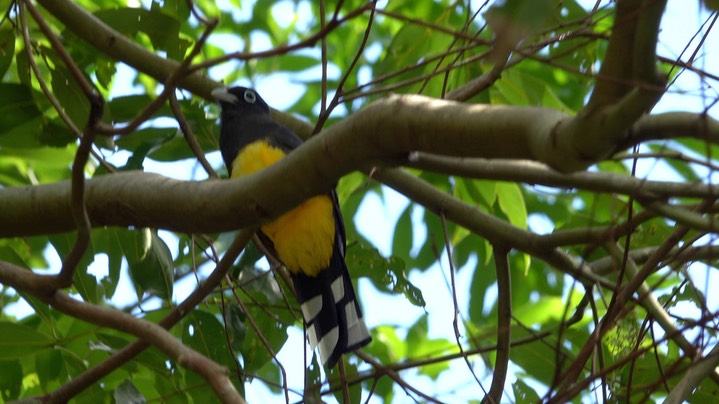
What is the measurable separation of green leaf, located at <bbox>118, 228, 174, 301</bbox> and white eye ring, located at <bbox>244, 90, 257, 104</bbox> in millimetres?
1423

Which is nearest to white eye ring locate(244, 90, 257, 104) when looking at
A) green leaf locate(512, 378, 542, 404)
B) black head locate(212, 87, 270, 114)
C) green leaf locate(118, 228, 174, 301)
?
black head locate(212, 87, 270, 114)

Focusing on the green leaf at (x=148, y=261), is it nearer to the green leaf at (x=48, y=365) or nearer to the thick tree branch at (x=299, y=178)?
the green leaf at (x=48, y=365)

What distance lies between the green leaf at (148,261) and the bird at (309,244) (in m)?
0.64

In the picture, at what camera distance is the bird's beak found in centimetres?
417

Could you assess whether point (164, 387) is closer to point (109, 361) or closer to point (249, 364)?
point (249, 364)

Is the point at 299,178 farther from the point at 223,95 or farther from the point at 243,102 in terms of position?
the point at 243,102

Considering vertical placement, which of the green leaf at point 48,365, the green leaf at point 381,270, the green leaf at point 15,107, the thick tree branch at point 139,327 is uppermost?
the green leaf at point 15,107

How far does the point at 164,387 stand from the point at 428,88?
163 cm

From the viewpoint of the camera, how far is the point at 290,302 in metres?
4.08

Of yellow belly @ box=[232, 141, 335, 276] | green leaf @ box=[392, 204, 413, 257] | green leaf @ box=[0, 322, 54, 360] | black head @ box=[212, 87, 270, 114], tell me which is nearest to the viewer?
green leaf @ box=[0, 322, 54, 360]

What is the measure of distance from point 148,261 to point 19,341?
19.9 inches

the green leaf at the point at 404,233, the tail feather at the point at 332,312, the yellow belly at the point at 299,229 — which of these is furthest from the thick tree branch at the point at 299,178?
the green leaf at the point at 404,233

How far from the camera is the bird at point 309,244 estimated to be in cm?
390

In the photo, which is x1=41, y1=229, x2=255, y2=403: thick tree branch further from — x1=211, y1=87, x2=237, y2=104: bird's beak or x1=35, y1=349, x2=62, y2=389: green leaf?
x1=211, y1=87, x2=237, y2=104: bird's beak
